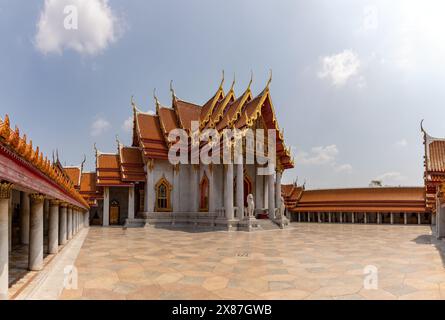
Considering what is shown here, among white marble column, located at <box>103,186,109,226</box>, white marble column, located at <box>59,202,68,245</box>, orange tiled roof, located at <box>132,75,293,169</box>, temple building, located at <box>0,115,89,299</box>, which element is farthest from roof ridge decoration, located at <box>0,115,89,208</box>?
white marble column, located at <box>103,186,109,226</box>

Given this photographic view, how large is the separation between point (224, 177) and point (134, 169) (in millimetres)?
7886

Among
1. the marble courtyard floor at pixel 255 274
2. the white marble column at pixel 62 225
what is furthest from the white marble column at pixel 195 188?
Answer: the marble courtyard floor at pixel 255 274

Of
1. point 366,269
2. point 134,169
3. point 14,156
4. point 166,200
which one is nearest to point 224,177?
point 166,200

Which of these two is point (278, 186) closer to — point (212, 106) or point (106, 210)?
point (212, 106)

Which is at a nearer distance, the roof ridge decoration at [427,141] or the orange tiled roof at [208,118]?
the roof ridge decoration at [427,141]

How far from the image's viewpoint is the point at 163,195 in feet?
89.9

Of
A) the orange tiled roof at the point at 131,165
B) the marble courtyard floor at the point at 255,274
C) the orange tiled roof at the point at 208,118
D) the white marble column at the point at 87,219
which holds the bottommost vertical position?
the white marble column at the point at 87,219

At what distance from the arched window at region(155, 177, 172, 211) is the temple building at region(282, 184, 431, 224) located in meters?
15.8

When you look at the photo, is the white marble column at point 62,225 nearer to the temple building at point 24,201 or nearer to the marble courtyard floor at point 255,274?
the temple building at point 24,201

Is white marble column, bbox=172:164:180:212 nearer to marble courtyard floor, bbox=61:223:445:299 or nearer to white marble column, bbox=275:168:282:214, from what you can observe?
white marble column, bbox=275:168:282:214

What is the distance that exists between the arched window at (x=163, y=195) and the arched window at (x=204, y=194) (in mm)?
2667

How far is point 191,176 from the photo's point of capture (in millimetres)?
27719

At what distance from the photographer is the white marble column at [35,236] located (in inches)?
328
